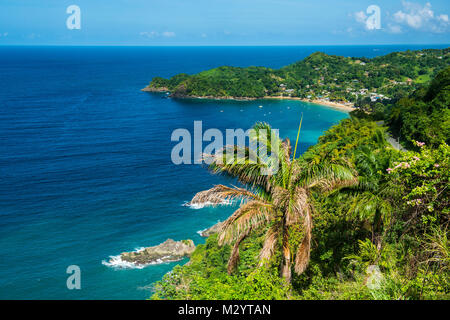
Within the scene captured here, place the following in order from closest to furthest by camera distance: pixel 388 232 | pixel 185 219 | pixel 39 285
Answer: pixel 388 232, pixel 39 285, pixel 185 219

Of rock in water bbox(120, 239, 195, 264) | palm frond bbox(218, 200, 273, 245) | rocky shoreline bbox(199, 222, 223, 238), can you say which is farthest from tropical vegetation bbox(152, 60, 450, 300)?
rocky shoreline bbox(199, 222, 223, 238)

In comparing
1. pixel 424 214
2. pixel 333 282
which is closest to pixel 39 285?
pixel 333 282

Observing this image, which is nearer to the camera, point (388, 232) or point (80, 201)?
point (388, 232)

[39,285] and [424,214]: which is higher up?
[424,214]

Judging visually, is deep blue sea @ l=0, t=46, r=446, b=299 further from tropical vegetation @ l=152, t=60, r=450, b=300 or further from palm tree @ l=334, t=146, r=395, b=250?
palm tree @ l=334, t=146, r=395, b=250
